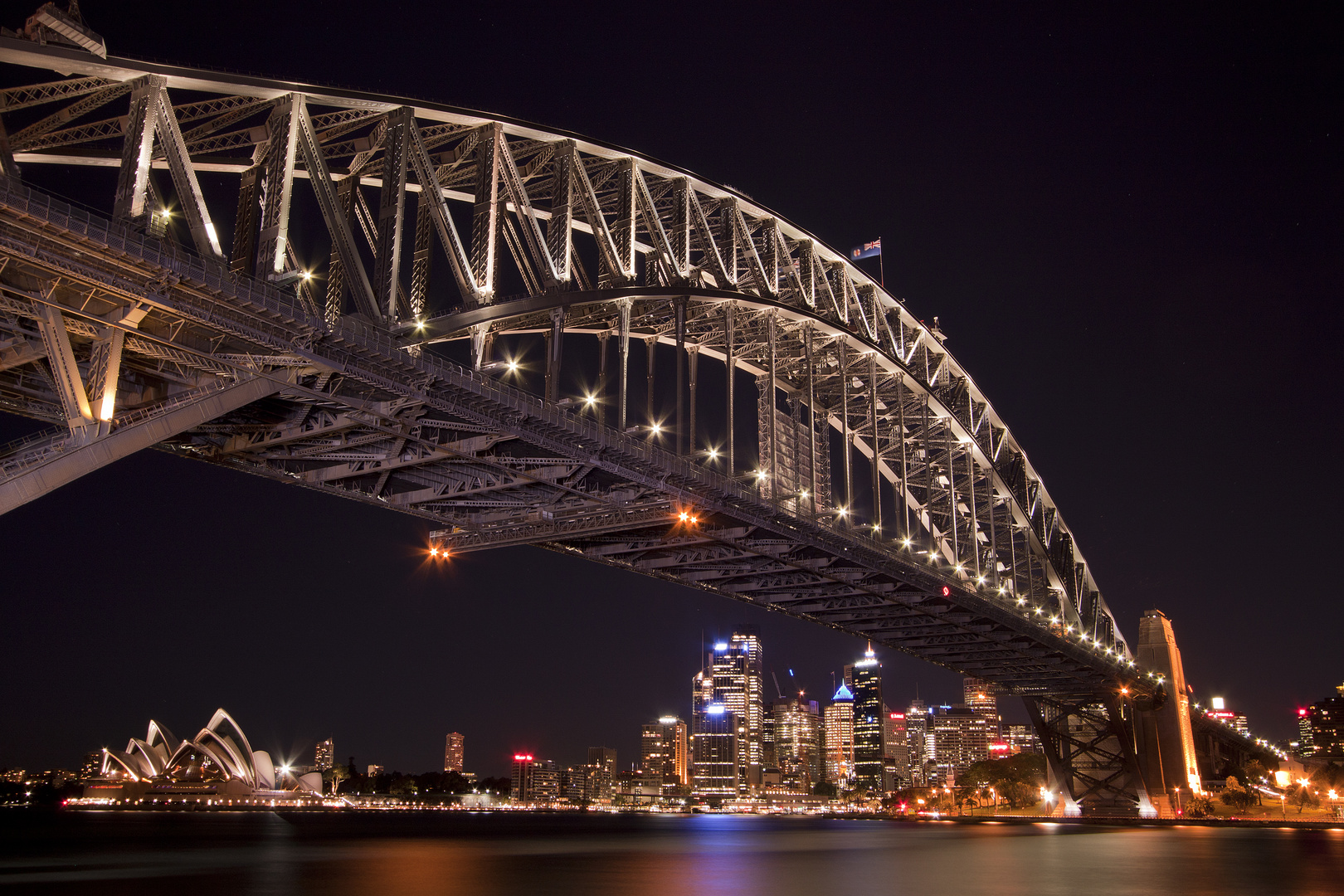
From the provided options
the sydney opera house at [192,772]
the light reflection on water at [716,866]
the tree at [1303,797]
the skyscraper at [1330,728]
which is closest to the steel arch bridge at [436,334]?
the light reflection on water at [716,866]

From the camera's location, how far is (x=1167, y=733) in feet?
276

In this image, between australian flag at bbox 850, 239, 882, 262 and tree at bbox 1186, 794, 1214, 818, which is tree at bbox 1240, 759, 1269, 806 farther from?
australian flag at bbox 850, 239, 882, 262

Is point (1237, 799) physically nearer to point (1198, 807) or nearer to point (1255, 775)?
point (1198, 807)

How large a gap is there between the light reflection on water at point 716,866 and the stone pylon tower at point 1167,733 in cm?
1472

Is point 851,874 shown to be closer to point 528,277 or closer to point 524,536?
point 524,536

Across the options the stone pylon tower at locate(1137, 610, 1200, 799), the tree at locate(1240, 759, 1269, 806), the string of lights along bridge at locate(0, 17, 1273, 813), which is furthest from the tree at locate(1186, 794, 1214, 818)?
the string of lights along bridge at locate(0, 17, 1273, 813)

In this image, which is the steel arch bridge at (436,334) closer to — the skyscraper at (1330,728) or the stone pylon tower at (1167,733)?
the stone pylon tower at (1167,733)

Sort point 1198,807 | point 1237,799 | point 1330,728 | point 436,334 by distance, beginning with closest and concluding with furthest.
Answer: point 436,334
point 1198,807
point 1237,799
point 1330,728

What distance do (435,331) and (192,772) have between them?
14205 centimetres

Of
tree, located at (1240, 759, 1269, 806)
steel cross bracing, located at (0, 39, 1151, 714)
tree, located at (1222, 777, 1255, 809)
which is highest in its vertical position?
steel cross bracing, located at (0, 39, 1151, 714)

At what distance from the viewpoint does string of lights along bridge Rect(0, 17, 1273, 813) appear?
72.1ft

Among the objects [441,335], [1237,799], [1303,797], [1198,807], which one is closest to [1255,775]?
[1303,797]

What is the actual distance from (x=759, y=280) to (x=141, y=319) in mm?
28993

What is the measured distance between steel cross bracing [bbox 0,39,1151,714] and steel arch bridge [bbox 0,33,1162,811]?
0.09m
